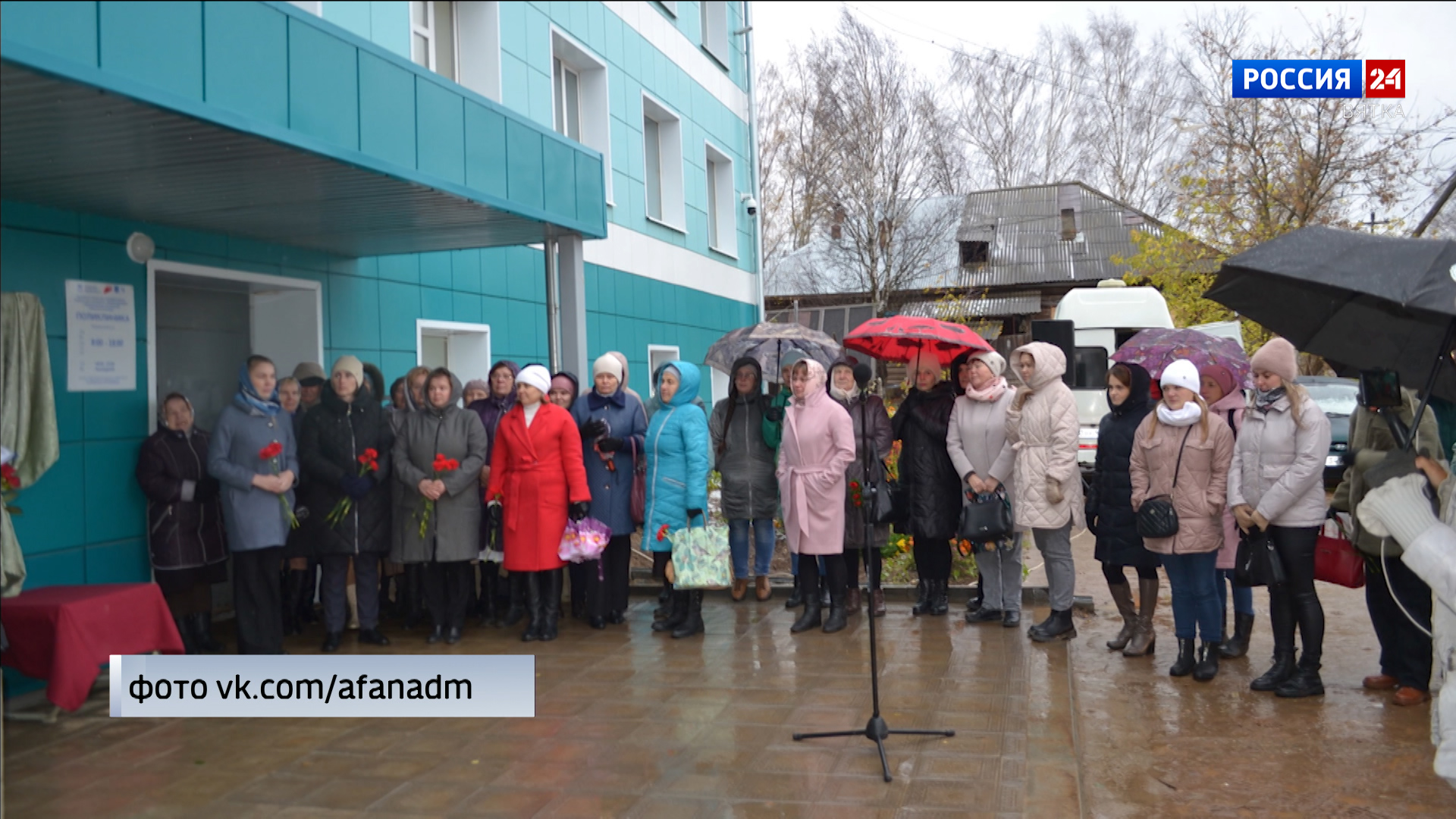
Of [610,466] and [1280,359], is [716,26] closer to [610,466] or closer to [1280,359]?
[610,466]

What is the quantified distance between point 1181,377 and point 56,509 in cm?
638

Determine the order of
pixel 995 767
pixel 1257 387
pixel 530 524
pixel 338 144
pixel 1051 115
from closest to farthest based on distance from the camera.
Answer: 1. pixel 995 767
2. pixel 338 144
3. pixel 1257 387
4. pixel 530 524
5. pixel 1051 115

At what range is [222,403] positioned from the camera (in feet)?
25.8

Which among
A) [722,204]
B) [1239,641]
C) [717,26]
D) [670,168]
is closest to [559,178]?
[1239,641]

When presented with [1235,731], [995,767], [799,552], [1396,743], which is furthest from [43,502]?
[1396,743]

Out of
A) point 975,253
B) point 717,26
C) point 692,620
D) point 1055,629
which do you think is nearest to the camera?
→ point 1055,629

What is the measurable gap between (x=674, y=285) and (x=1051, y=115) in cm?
2241

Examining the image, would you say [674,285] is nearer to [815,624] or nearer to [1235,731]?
[815,624]

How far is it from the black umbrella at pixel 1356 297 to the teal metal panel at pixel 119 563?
6.26 m

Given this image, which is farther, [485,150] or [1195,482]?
[485,150]

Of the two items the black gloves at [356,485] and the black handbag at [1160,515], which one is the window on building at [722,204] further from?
the black handbag at [1160,515]

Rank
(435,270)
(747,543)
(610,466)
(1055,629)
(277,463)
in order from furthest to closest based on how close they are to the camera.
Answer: (435,270)
(747,543)
(610,466)
(1055,629)
(277,463)

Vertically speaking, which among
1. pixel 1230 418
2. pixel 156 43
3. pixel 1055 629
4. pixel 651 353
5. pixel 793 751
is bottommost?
pixel 793 751

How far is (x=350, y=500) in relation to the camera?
7.00 metres
